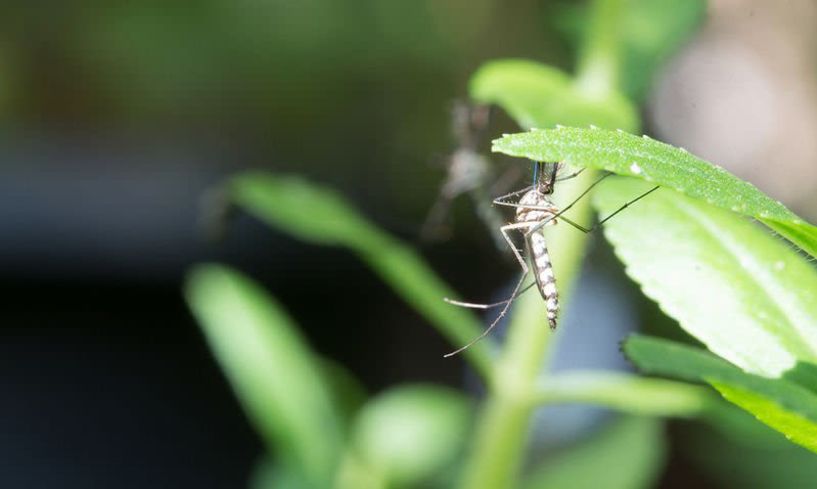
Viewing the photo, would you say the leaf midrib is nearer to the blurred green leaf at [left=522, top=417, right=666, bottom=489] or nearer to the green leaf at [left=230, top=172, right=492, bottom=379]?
the green leaf at [left=230, top=172, right=492, bottom=379]

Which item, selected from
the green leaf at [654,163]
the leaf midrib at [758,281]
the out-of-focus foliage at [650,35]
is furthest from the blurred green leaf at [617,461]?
the green leaf at [654,163]

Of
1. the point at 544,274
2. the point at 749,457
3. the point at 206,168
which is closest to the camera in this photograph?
the point at 544,274

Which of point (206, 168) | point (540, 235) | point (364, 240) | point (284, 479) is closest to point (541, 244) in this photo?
point (540, 235)

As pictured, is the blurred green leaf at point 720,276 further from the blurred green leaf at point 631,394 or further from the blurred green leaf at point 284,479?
the blurred green leaf at point 284,479

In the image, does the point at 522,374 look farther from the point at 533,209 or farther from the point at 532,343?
the point at 533,209

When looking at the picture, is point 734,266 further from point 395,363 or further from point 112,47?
point 112,47

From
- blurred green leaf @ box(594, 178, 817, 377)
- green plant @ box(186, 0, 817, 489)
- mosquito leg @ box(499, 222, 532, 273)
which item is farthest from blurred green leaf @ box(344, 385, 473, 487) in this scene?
blurred green leaf @ box(594, 178, 817, 377)
